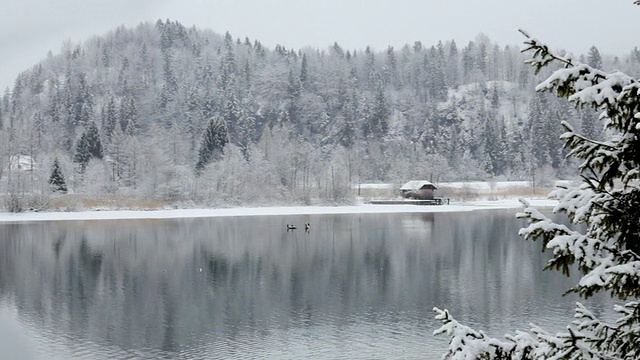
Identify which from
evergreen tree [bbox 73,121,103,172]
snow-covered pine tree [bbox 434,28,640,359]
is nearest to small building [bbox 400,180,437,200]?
evergreen tree [bbox 73,121,103,172]

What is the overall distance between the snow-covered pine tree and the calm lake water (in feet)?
55.1

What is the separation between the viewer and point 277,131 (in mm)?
137375

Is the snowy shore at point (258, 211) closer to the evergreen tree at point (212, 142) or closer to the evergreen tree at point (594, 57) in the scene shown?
the evergreen tree at point (212, 142)

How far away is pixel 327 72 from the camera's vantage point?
646 feet

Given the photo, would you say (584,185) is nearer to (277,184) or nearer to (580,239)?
(580,239)

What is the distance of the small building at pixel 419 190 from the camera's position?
346ft

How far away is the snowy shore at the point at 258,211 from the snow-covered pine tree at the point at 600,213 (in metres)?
71.2

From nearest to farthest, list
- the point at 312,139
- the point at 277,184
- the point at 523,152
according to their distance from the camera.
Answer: the point at 277,184 → the point at 523,152 → the point at 312,139

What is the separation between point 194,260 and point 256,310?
15.7m

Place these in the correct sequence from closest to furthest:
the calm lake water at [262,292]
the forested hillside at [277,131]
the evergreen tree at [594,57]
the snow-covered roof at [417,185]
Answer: the calm lake water at [262,292] → the forested hillside at [277,131] → the snow-covered roof at [417,185] → the evergreen tree at [594,57]

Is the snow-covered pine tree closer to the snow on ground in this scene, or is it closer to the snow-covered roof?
the snow-covered roof

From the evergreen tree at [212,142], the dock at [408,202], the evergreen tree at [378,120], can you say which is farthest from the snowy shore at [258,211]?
the evergreen tree at [378,120]

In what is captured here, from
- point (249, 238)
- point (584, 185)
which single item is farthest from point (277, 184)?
point (584, 185)

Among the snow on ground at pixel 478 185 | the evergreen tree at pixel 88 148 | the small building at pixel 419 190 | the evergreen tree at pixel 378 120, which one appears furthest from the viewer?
the evergreen tree at pixel 378 120
